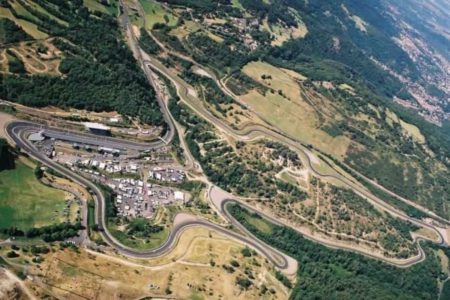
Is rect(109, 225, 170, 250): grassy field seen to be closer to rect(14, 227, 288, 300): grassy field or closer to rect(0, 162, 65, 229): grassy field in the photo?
rect(14, 227, 288, 300): grassy field

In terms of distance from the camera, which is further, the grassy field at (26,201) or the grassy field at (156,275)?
the grassy field at (26,201)

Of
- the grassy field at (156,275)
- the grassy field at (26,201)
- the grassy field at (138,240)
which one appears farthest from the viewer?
the grassy field at (138,240)

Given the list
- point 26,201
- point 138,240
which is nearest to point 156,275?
point 138,240

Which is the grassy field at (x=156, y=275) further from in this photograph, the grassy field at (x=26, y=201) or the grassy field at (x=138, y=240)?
the grassy field at (x=26, y=201)

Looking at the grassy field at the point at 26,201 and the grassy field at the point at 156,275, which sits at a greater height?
the grassy field at the point at 156,275

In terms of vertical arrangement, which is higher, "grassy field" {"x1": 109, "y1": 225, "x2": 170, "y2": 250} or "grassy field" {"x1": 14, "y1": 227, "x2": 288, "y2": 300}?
"grassy field" {"x1": 14, "y1": 227, "x2": 288, "y2": 300}

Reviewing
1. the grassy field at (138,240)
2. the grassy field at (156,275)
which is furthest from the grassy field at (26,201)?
the grassy field at (138,240)

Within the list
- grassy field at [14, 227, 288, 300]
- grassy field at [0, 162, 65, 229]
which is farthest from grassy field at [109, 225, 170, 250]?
grassy field at [0, 162, 65, 229]

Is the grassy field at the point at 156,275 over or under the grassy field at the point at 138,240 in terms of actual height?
→ over

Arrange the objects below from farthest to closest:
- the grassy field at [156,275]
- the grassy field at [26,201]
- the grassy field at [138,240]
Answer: the grassy field at [138,240] < the grassy field at [26,201] < the grassy field at [156,275]
